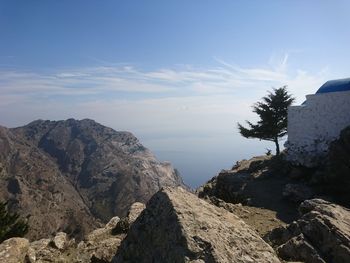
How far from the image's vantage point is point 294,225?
14375mm

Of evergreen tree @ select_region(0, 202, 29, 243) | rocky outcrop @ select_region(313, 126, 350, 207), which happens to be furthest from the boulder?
rocky outcrop @ select_region(313, 126, 350, 207)

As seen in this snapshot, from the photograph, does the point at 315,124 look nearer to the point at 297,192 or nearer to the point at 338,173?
the point at 338,173

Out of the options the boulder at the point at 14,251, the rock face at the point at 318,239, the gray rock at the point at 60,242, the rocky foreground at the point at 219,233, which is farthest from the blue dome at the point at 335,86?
the boulder at the point at 14,251

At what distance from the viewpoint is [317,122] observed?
3403cm

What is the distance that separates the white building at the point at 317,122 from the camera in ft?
108

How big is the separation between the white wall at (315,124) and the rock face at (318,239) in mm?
19270

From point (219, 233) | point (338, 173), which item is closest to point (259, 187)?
point (338, 173)

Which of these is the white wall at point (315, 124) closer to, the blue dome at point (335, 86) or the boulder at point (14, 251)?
the blue dome at point (335, 86)

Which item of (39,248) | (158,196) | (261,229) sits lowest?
(261,229)

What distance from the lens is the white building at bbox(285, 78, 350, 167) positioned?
1299 inches

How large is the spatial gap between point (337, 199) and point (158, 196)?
21833mm

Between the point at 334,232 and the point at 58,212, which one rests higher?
the point at 334,232

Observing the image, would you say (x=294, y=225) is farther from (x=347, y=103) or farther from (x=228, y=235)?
(x=347, y=103)

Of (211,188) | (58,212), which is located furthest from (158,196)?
(58,212)
